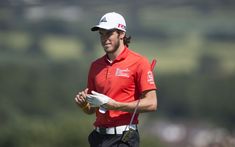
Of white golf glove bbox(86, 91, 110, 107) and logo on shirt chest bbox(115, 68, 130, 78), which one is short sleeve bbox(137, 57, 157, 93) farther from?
white golf glove bbox(86, 91, 110, 107)

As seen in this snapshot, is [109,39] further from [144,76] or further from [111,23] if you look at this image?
[144,76]

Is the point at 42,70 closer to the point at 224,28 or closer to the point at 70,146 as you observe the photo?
the point at 224,28

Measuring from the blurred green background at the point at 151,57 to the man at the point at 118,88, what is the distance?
54009mm

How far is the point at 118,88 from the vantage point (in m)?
9.15

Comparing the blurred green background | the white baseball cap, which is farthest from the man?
the blurred green background

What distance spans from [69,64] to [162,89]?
29.5 feet

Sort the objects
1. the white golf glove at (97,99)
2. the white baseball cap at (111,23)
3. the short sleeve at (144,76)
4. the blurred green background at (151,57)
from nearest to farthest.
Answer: the white golf glove at (97,99) → the short sleeve at (144,76) → the white baseball cap at (111,23) → the blurred green background at (151,57)

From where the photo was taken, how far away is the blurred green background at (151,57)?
71188mm

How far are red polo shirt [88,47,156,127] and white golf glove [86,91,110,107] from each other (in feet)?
0.65

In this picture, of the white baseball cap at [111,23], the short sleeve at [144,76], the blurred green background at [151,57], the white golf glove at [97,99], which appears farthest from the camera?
the blurred green background at [151,57]

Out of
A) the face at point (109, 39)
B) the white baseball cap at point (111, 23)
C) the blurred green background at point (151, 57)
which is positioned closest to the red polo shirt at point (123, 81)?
the face at point (109, 39)

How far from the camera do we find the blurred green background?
71.2 meters

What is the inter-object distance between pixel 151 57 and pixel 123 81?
64.5 metres

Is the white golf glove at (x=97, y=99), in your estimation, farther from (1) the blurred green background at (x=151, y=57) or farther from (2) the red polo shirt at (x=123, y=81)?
(1) the blurred green background at (x=151, y=57)
